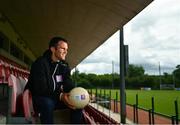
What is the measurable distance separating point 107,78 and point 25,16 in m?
54.6

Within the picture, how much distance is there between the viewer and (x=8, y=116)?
110 inches

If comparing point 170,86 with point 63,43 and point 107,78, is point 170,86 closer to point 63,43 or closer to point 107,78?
point 107,78

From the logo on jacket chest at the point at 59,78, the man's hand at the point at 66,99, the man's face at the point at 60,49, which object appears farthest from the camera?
the logo on jacket chest at the point at 59,78

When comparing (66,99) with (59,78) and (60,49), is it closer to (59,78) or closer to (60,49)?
(59,78)

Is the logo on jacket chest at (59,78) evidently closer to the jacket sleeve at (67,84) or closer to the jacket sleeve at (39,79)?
the jacket sleeve at (67,84)

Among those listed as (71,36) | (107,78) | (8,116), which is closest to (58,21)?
(71,36)

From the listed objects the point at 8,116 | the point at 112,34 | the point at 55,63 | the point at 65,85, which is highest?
the point at 112,34

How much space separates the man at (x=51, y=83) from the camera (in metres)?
2.89

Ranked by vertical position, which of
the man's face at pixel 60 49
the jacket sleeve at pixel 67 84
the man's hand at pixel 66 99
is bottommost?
the man's hand at pixel 66 99

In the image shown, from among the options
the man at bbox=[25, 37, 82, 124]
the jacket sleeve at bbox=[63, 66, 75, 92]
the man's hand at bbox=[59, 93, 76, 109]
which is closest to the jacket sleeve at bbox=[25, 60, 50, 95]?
the man at bbox=[25, 37, 82, 124]

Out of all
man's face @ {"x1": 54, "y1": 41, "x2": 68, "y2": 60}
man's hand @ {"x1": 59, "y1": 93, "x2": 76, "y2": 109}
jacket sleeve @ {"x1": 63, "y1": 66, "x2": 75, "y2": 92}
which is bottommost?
man's hand @ {"x1": 59, "y1": 93, "x2": 76, "y2": 109}

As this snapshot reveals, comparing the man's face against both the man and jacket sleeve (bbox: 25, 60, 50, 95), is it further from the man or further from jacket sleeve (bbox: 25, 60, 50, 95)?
jacket sleeve (bbox: 25, 60, 50, 95)

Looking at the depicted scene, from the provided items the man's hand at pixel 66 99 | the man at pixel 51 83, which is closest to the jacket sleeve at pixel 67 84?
the man at pixel 51 83

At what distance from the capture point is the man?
9.50ft
